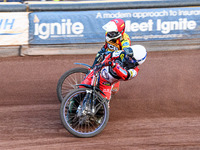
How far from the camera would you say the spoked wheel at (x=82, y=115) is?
18.6 feet

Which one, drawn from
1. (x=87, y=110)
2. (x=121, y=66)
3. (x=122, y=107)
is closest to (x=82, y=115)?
(x=87, y=110)

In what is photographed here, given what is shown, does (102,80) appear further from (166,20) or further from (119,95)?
(166,20)

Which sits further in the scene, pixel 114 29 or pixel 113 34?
pixel 113 34

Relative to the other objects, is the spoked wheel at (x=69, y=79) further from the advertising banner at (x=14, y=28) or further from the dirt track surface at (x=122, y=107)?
the advertising banner at (x=14, y=28)

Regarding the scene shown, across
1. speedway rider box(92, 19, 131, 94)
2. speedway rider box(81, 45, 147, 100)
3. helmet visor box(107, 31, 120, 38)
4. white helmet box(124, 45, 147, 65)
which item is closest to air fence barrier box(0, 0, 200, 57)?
speedway rider box(92, 19, 131, 94)

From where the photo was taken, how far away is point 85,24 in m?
10.1

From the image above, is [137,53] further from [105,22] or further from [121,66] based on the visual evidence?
[105,22]

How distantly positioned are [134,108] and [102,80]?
1590 mm

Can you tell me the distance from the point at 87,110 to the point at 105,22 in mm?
4741

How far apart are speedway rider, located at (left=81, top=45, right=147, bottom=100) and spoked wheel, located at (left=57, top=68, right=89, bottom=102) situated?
2.24 ft

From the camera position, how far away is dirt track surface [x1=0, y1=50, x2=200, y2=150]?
18.0 ft

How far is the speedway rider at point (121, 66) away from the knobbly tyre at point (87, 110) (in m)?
0.21

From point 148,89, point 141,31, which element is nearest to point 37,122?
point 148,89

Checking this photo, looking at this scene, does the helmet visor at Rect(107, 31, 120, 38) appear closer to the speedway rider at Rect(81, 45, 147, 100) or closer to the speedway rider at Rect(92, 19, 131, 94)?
the speedway rider at Rect(92, 19, 131, 94)
